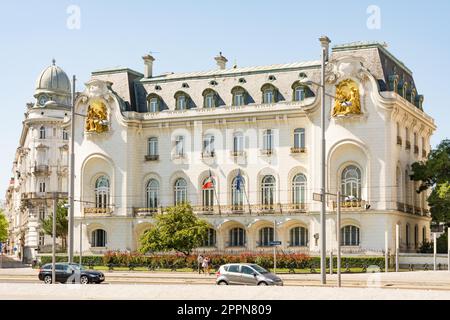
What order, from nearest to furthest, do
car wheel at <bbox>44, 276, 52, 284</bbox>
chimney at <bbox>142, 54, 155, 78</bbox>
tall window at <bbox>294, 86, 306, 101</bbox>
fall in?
car wheel at <bbox>44, 276, 52, 284</bbox>, tall window at <bbox>294, 86, 306, 101</bbox>, chimney at <bbox>142, 54, 155, 78</bbox>

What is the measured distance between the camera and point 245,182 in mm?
82250

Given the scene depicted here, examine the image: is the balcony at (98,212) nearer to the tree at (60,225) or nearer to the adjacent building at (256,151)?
the adjacent building at (256,151)

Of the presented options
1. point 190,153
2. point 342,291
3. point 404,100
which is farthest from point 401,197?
point 342,291

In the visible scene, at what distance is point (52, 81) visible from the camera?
115438 millimetres

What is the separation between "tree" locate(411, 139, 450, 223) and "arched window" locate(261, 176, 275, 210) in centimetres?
1303

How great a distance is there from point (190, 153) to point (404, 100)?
21.4 m

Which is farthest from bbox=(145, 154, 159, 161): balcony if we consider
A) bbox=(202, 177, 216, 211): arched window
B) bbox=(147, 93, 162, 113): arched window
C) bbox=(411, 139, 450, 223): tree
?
bbox=(411, 139, 450, 223): tree

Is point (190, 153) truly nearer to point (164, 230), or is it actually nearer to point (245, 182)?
point (245, 182)

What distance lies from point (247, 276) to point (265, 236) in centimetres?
3671

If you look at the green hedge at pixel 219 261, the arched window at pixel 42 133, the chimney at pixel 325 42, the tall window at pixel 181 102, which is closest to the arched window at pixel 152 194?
the green hedge at pixel 219 261

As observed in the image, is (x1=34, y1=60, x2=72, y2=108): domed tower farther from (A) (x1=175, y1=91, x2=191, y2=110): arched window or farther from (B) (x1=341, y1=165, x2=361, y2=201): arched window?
(B) (x1=341, y1=165, x2=361, y2=201): arched window

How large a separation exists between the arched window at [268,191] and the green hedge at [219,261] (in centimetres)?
880

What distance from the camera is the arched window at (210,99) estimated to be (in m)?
84.4

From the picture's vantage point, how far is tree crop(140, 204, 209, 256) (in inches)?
2904
